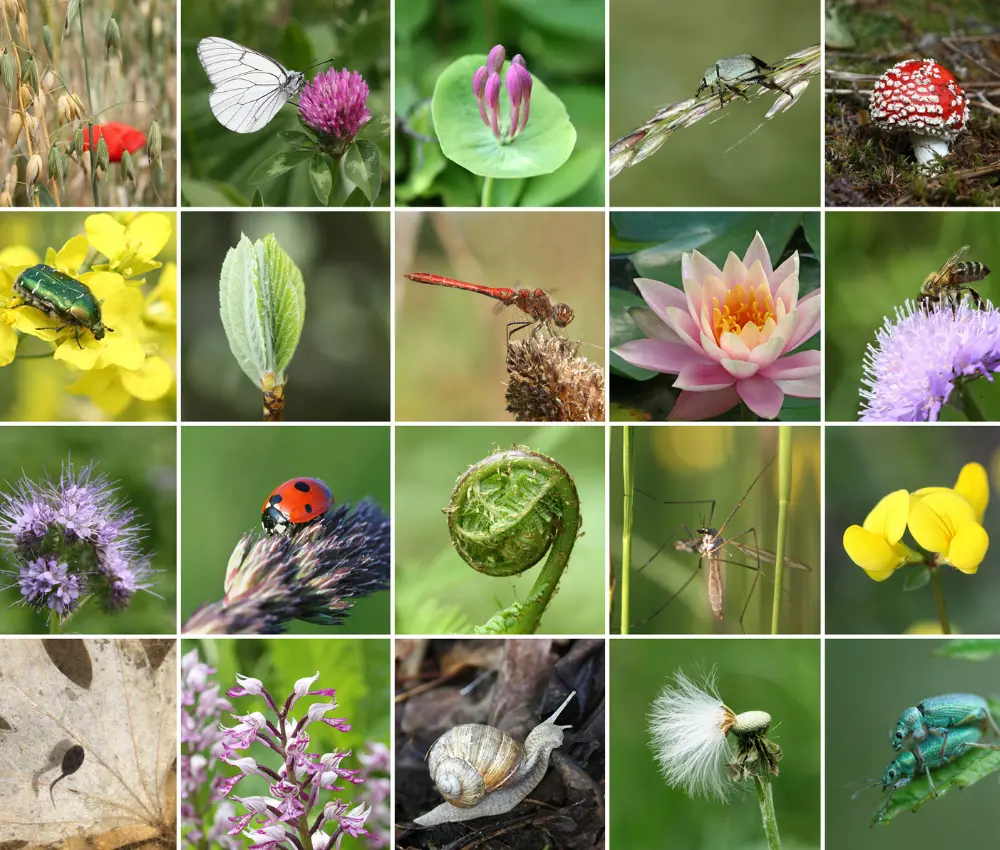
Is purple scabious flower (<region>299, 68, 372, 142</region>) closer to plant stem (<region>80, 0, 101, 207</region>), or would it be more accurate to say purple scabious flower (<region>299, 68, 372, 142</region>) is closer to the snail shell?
plant stem (<region>80, 0, 101, 207</region>)

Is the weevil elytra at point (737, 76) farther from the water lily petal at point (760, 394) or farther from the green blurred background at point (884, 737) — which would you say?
the green blurred background at point (884, 737)

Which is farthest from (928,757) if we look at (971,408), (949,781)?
(971,408)

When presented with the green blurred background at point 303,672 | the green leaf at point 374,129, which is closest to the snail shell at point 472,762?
the green blurred background at point 303,672

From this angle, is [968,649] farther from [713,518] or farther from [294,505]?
[294,505]

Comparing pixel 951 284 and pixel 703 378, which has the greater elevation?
pixel 951 284

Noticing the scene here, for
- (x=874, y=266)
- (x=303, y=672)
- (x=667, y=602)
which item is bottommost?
(x=303, y=672)

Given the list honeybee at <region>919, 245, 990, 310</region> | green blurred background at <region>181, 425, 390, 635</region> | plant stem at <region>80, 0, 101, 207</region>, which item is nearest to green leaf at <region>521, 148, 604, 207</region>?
green blurred background at <region>181, 425, 390, 635</region>
